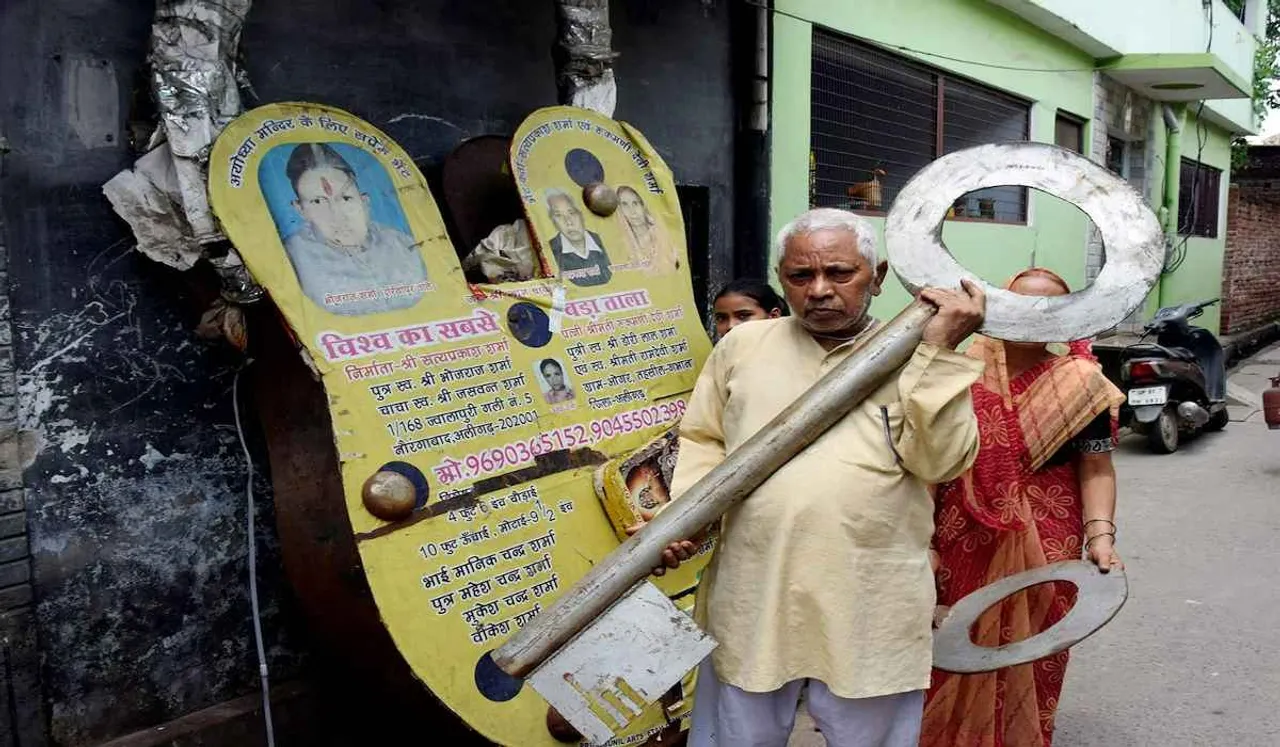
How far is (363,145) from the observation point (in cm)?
266

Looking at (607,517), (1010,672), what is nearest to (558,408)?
(607,517)

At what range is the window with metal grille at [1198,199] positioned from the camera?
1331 cm

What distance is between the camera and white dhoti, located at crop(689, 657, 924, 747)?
1.85m

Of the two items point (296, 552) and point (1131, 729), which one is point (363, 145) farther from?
point (1131, 729)

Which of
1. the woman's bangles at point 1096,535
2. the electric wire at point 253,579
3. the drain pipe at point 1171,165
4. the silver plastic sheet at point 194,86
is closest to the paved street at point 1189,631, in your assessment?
the woman's bangles at point 1096,535

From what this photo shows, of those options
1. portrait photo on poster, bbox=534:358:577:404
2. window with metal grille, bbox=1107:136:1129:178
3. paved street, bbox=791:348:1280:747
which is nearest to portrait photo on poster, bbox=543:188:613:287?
portrait photo on poster, bbox=534:358:577:404

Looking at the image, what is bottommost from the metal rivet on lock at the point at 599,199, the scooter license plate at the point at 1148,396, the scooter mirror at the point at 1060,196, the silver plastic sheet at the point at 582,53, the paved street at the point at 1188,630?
the paved street at the point at 1188,630

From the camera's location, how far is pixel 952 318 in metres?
1.73

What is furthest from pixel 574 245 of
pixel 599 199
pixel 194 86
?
pixel 194 86

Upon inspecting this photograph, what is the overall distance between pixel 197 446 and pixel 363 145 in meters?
1.01

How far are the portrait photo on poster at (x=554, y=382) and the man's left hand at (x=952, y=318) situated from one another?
1.26 meters

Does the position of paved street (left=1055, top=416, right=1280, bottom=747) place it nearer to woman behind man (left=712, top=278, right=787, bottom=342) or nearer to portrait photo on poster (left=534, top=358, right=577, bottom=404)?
woman behind man (left=712, top=278, right=787, bottom=342)

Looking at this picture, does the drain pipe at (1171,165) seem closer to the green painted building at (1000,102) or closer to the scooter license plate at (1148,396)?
the green painted building at (1000,102)

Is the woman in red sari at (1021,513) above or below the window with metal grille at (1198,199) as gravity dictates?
below
